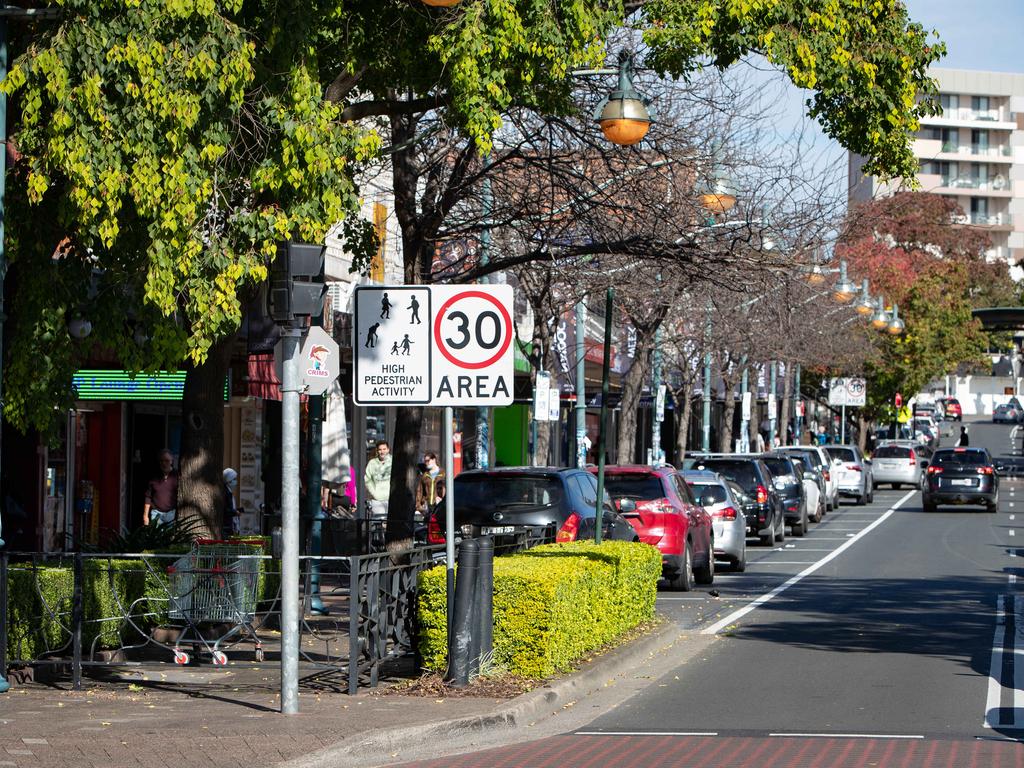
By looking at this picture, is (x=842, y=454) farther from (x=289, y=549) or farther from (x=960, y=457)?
(x=289, y=549)

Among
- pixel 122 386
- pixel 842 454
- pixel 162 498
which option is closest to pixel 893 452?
pixel 842 454

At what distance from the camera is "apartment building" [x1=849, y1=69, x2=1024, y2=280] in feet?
429

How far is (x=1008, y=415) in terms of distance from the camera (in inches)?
5020

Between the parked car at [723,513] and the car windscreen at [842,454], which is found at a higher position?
the car windscreen at [842,454]

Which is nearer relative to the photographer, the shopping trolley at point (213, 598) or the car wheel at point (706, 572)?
the shopping trolley at point (213, 598)

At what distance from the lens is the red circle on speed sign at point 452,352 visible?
39.5ft

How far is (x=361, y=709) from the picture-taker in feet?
35.7

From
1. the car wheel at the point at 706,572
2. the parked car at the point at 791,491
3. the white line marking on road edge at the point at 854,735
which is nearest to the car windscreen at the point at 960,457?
the parked car at the point at 791,491

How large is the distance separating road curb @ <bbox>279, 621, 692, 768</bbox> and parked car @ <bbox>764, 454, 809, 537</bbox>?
20729 millimetres

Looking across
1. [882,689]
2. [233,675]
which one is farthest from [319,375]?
[882,689]

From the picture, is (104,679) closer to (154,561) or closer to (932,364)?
(154,561)

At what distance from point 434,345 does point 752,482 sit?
19.8 m

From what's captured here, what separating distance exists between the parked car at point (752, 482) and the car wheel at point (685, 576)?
889cm

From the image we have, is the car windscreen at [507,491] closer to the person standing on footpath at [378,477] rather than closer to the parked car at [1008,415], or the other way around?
the person standing on footpath at [378,477]
